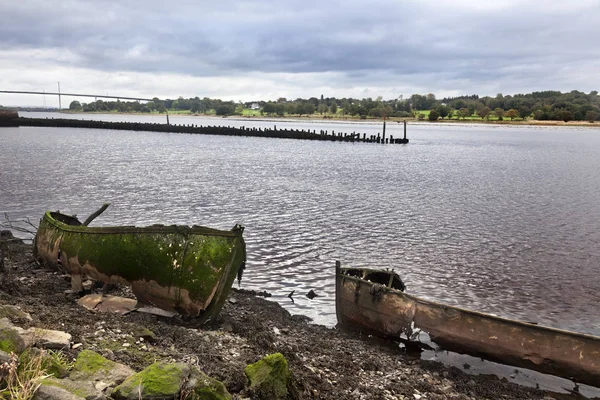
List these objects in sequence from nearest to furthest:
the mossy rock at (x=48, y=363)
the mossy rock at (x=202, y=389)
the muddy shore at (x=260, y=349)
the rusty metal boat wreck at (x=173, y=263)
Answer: the mossy rock at (x=48, y=363) < the mossy rock at (x=202, y=389) < the muddy shore at (x=260, y=349) < the rusty metal boat wreck at (x=173, y=263)

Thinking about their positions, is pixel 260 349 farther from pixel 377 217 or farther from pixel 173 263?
pixel 377 217

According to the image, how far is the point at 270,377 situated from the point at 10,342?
3.78 metres

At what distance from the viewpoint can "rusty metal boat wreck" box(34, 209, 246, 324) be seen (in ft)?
37.9

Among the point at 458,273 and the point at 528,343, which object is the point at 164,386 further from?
the point at 458,273

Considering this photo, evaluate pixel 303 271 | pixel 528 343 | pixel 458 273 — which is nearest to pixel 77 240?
pixel 303 271

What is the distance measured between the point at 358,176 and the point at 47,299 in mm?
39838

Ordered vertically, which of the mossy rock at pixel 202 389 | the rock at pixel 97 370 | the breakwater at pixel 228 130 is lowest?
the mossy rock at pixel 202 389

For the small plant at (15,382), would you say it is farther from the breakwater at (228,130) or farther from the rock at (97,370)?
the breakwater at (228,130)

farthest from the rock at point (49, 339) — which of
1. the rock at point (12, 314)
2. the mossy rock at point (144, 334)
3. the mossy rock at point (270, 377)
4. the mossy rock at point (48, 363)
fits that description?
the mossy rock at point (270, 377)

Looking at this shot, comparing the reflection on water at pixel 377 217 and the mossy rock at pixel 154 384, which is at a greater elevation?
the mossy rock at pixel 154 384

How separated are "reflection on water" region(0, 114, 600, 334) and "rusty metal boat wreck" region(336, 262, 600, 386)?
4.69 ft

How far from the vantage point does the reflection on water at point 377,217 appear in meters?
16.7

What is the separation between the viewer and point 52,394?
203 inches

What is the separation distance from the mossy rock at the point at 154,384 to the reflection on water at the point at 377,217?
7.56 metres
